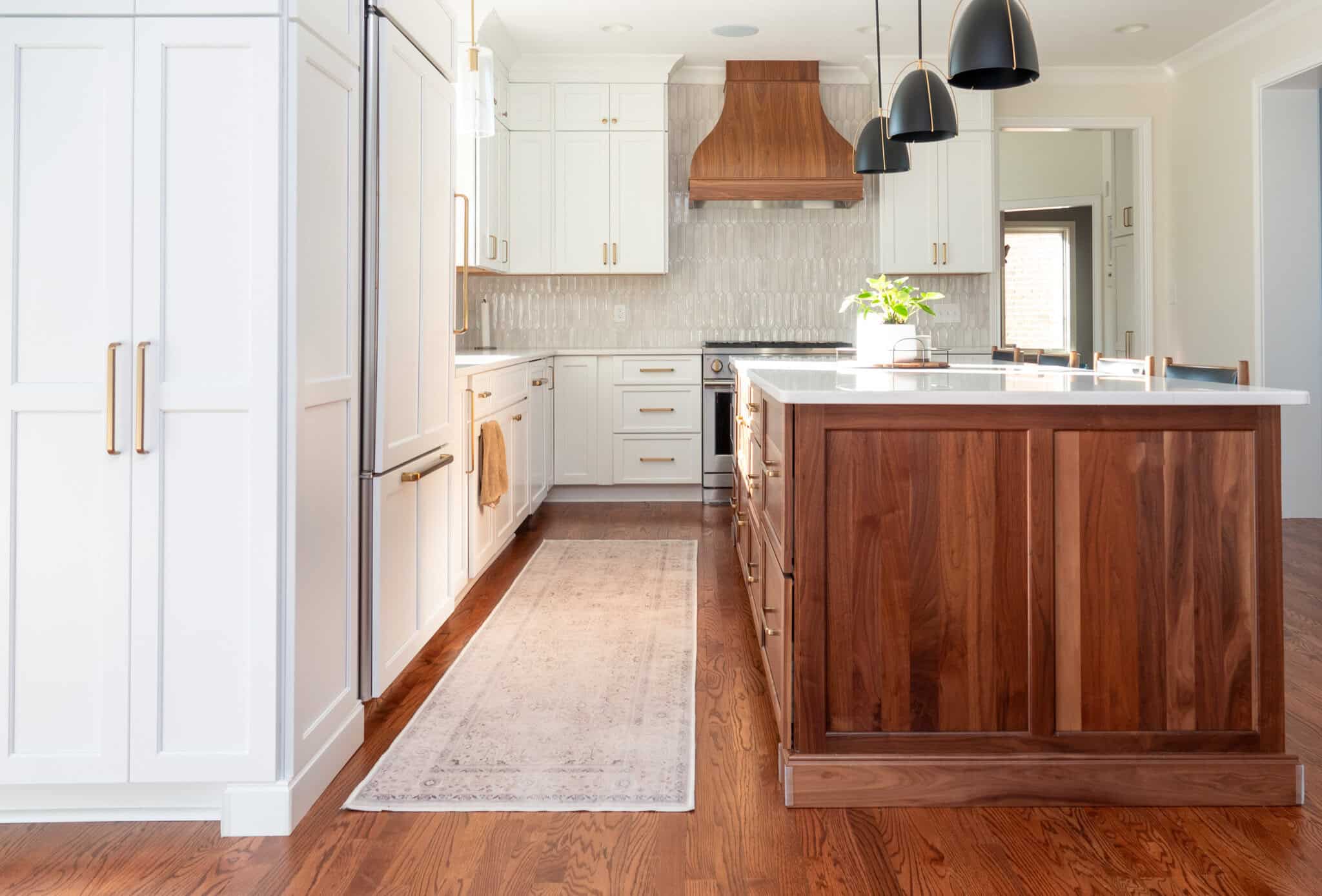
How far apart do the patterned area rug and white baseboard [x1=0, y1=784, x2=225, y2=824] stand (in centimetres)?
29

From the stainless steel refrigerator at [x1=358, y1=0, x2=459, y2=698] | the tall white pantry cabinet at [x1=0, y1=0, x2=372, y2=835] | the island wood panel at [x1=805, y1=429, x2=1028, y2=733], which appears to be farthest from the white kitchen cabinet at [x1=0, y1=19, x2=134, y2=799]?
the island wood panel at [x1=805, y1=429, x2=1028, y2=733]

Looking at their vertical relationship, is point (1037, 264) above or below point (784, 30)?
below

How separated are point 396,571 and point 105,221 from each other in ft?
3.68

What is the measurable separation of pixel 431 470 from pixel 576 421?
3.19 meters

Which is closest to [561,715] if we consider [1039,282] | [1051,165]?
[1051,165]

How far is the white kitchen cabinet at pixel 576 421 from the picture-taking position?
6.01 metres

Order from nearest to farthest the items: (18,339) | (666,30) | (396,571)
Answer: (18,339), (396,571), (666,30)

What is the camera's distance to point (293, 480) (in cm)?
194

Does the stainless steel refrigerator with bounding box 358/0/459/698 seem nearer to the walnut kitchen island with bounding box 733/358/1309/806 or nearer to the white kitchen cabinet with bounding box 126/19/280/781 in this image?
the white kitchen cabinet with bounding box 126/19/280/781

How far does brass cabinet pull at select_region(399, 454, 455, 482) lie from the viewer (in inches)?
105

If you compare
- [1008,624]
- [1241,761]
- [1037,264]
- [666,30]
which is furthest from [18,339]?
[1037,264]

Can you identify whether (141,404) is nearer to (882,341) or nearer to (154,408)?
(154,408)

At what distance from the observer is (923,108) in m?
3.14

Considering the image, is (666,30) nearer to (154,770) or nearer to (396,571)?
(396,571)
